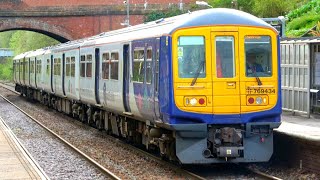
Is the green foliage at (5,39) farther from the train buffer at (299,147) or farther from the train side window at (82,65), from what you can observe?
the train buffer at (299,147)

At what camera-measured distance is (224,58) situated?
41.1 ft

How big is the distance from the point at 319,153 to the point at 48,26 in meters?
40.8

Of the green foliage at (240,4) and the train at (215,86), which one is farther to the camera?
the green foliage at (240,4)

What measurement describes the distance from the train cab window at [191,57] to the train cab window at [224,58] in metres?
0.25

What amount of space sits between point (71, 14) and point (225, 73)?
131 feet

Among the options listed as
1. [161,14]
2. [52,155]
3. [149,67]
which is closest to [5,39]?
[161,14]

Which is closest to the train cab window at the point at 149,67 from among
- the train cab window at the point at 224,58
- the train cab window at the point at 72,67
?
the train cab window at the point at 224,58

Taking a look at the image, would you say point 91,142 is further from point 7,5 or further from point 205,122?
point 7,5

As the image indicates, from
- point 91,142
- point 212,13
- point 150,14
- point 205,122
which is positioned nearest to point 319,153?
point 205,122

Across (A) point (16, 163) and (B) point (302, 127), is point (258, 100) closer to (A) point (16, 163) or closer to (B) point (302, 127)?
(B) point (302, 127)

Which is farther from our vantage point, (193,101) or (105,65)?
(105,65)

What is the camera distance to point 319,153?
11961 millimetres

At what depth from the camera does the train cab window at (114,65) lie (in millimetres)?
16594

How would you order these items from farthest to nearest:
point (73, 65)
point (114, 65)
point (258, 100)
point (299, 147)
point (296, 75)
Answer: point (73, 65) < point (296, 75) < point (114, 65) < point (299, 147) < point (258, 100)
